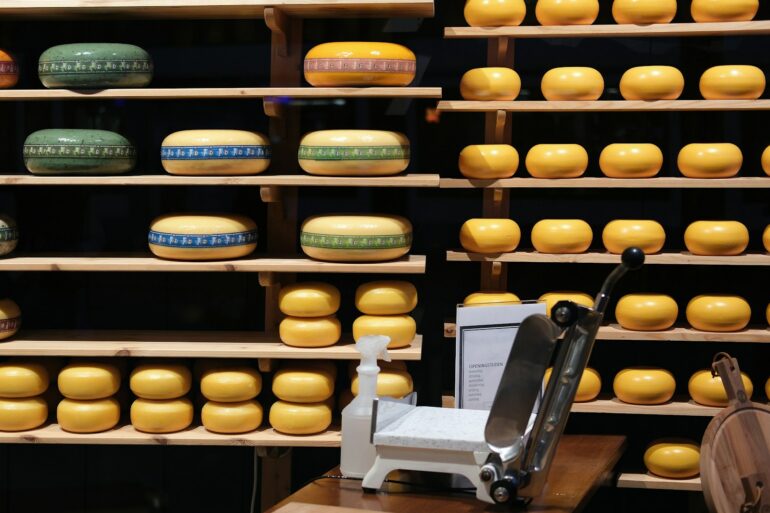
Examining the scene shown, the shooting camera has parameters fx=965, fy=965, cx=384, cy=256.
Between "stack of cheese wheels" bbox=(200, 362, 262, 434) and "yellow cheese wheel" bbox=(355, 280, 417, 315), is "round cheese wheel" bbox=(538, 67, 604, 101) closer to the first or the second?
"yellow cheese wheel" bbox=(355, 280, 417, 315)

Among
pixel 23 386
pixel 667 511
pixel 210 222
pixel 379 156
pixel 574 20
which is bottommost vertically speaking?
pixel 667 511

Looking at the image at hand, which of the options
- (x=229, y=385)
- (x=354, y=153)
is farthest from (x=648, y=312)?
(x=229, y=385)

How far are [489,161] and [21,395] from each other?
5.70 feet

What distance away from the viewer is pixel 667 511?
143 inches

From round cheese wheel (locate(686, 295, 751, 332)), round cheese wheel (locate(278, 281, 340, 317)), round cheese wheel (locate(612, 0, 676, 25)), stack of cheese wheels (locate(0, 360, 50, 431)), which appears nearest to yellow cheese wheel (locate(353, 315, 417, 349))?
round cheese wheel (locate(278, 281, 340, 317))

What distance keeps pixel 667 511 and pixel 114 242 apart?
2.31m

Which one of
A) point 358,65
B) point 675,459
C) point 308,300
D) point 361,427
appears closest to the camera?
point 361,427

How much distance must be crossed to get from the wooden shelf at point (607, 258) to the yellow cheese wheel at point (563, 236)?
24mm

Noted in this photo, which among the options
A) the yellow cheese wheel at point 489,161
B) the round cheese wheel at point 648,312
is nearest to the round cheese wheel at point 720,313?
the round cheese wheel at point 648,312

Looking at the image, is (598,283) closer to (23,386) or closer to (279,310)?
(279,310)

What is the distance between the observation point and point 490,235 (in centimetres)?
324

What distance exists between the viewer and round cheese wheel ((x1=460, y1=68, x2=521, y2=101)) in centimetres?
323

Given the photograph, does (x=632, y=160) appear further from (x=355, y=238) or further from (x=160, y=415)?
(x=160, y=415)

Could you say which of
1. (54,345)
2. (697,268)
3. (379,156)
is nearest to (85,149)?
(54,345)
